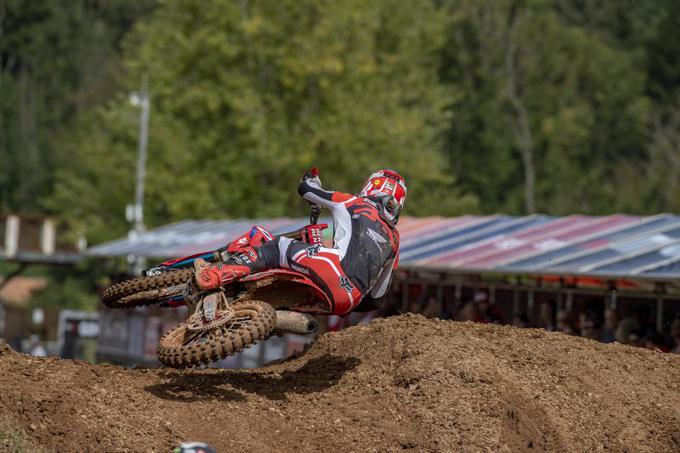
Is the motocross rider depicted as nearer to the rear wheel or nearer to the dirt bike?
the dirt bike

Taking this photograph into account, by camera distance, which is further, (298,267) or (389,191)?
(389,191)

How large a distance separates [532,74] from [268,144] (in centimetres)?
2662

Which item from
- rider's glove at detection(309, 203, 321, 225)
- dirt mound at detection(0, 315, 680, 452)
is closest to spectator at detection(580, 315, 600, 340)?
dirt mound at detection(0, 315, 680, 452)

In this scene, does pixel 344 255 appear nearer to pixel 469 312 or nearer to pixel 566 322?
pixel 566 322

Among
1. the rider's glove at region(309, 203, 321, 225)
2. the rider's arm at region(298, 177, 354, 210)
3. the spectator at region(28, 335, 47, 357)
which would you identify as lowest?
the spectator at region(28, 335, 47, 357)

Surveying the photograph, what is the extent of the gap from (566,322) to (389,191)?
269 inches

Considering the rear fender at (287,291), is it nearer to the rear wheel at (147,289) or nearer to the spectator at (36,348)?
the rear wheel at (147,289)

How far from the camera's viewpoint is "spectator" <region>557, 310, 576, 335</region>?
1686cm

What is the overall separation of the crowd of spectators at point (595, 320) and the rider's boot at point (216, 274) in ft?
15.9

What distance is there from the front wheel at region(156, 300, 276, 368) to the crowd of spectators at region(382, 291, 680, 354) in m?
5.04

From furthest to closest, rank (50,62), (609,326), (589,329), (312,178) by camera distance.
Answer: (50,62)
(589,329)
(609,326)
(312,178)

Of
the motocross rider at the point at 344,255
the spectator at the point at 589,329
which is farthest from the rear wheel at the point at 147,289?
the spectator at the point at 589,329

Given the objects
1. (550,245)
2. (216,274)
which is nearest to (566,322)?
(550,245)

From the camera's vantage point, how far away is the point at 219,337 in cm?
965
